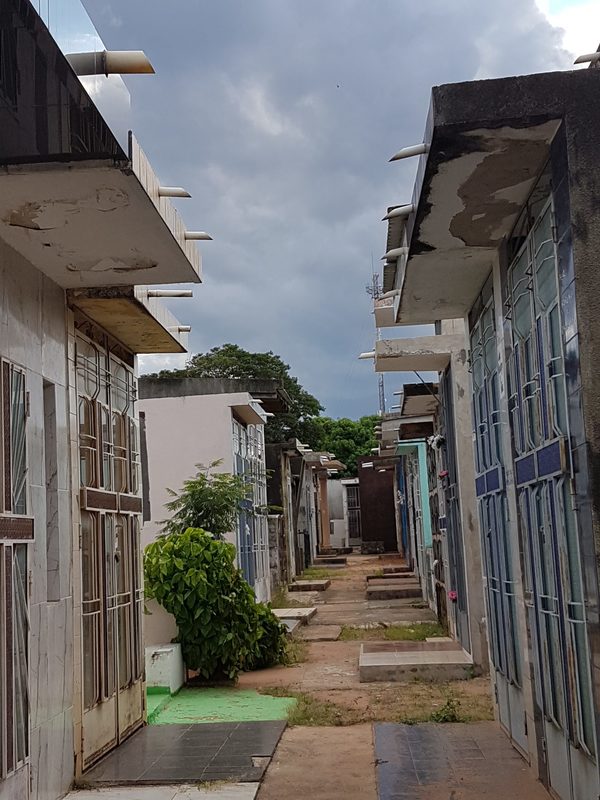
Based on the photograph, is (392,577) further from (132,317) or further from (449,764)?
(132,317)

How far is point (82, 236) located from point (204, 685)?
6479 millimetres

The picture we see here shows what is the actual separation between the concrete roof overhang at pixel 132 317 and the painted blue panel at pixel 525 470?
315 centimetres

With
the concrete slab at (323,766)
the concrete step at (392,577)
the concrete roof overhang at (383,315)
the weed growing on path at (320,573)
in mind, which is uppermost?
the concrete roof overhang at (383,315)

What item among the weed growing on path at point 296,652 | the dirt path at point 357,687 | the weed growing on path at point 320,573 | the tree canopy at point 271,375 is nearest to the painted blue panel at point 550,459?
the dirt path at point 357,687

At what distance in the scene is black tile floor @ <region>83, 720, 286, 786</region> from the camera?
263 inches

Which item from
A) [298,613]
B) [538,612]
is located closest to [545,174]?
[538,612]

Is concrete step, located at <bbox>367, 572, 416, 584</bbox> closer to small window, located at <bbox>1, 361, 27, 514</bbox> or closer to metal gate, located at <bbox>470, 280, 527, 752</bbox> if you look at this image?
metal gate, located at <bbox>470, 280, 527, 752</bbox>

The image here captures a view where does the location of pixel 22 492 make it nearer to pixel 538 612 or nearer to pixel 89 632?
pixel 89 632

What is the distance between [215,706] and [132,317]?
14.1 feet

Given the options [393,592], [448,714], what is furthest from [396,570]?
[448,714]

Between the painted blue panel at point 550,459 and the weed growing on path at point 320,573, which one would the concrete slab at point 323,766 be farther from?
the weed growing on path at point 320,573

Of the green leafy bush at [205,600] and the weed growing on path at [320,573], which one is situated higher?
the green leafy bush at [205,600]

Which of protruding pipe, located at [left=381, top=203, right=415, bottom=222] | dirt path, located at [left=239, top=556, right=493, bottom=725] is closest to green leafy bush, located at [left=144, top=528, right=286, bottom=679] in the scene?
dirt path, located at [left=239, top=556, right=493, bottom=725]

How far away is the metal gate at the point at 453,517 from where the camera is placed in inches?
456
